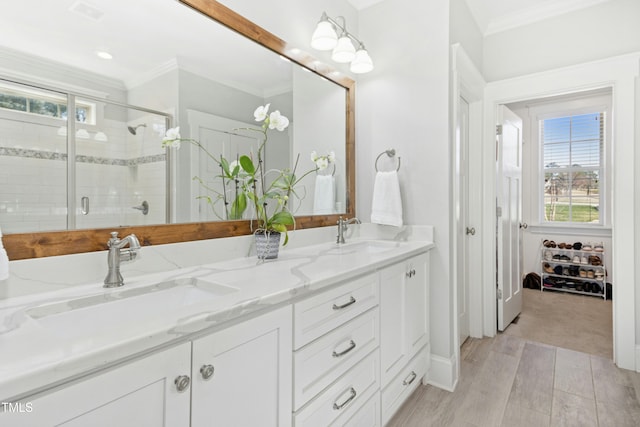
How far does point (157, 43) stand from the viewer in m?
1.27

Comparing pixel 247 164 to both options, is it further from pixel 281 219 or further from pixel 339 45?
pixel 339 45

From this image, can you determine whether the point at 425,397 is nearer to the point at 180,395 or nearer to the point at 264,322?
the point at 264,322

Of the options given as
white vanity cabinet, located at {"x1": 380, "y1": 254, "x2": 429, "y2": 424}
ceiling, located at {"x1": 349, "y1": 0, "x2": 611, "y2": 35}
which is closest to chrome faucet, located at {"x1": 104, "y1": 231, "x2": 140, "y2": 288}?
white vanity cabinet, located at {"x1": 380, "y1": 254, "x2": 429, "y2": 424}

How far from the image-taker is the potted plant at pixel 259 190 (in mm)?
1510

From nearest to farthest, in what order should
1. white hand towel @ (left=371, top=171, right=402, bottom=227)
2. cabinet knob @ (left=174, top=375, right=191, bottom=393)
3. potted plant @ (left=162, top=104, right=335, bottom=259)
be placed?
cabinet knob @ (left=174, top=375, right=191, bottom=393)
potted plant @ (left=162, top=104, right=335, bottom=259)
white hand towel @ (left=371, top=171, right=402, bottom=227)

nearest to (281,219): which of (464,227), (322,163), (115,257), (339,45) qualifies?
(322,163)

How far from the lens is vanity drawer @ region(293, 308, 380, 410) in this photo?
42.6 inches

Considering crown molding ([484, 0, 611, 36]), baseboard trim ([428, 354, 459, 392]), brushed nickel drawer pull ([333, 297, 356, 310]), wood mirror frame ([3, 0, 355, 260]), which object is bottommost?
baseboard trim ([428, 354, 459, 392])

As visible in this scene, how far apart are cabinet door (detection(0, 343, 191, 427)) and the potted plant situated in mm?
803

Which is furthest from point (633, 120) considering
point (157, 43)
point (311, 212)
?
point (157, 43)

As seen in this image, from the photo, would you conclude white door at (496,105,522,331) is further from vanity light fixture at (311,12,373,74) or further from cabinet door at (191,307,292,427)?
cabinet door at (191,307,292,427)

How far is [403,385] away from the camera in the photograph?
1.75 metres

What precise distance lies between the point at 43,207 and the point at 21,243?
115mm

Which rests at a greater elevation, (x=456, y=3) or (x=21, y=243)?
(x=456, y=3)
